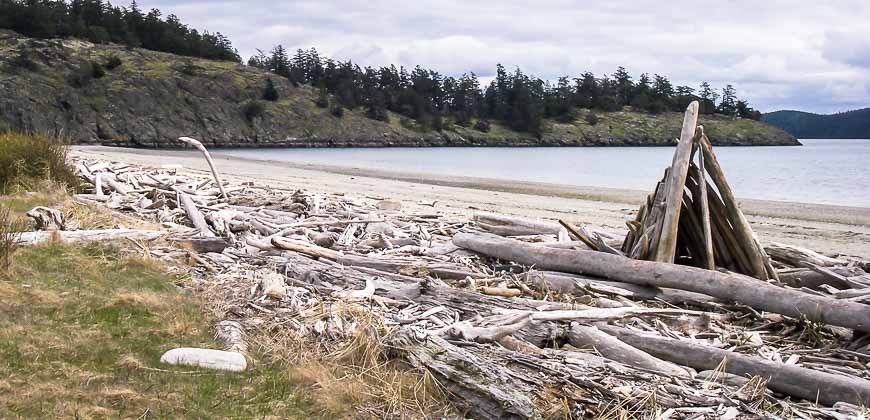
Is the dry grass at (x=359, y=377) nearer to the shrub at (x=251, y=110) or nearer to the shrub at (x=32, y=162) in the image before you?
the shrub at (x=32, y=162)

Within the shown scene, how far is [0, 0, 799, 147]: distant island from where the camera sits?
240ft

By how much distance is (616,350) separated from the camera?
5.91m

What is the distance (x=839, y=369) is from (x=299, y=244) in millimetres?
6283

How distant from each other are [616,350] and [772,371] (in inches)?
44.3

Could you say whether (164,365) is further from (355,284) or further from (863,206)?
(863,206)

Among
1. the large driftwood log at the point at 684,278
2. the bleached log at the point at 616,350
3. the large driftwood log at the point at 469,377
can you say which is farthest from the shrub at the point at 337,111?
the large driftwood log at the point at 469,377

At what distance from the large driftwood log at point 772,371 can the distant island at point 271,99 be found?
53.4 meters

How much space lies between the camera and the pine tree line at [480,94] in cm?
11631

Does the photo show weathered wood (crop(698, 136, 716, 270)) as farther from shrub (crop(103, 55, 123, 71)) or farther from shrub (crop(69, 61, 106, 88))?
shrub (crop(103, 55, 123, 71))

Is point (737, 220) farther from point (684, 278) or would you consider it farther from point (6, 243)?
point (6, 243)

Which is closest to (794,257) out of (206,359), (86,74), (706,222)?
(706,222)

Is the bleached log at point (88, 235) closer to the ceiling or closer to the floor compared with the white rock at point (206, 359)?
closer to the ceiling

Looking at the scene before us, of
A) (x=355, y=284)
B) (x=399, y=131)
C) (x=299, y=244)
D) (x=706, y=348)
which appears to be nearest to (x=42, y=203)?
(x=299, y=244)

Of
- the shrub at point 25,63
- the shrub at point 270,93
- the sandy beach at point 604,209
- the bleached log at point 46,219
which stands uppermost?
the shrub at point 25,63
